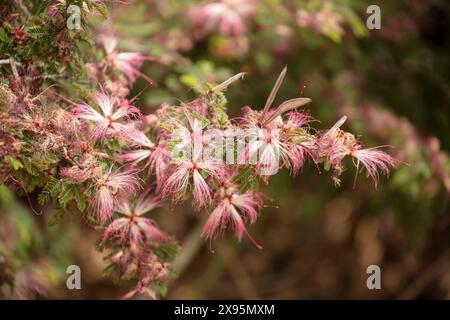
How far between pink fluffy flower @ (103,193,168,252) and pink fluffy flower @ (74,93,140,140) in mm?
233

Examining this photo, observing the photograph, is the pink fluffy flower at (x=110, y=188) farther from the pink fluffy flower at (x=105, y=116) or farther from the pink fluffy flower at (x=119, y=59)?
the pink fluffy flower at (x=119, y=59)

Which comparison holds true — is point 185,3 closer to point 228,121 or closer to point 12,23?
point 12,23

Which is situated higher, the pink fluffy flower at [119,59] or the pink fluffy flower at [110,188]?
the pink fluffy flower at [119,59]

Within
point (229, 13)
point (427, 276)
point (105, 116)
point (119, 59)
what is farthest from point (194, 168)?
point (427, 276)

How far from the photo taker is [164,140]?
1.64 metres

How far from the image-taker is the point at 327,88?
3.18m

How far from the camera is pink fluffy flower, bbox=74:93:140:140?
5.12 feet

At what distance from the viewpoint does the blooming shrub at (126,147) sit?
1497mm

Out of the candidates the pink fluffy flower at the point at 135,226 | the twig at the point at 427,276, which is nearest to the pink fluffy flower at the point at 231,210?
the pink fluffy flower at the point at 135,226

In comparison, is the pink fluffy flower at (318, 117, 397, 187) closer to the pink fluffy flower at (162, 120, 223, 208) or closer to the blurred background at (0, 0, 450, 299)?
the pink fluffy flower at (162, 120, 223, 208)

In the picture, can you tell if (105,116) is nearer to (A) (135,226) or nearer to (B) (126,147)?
(B) (126,147)

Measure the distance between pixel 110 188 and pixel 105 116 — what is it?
20 centimetres
